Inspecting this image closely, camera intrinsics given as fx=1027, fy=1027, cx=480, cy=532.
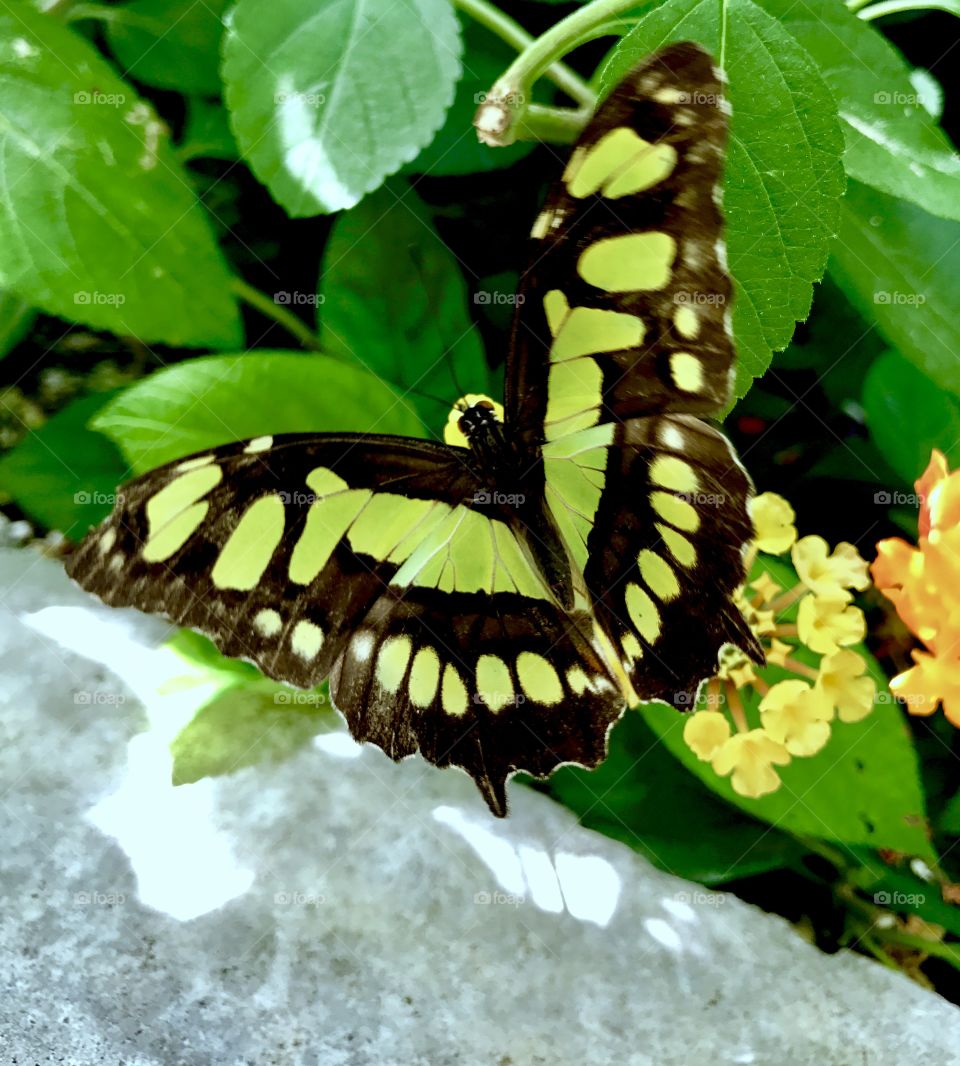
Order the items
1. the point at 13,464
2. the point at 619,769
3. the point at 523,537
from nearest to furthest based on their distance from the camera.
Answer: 1. the point at 523,537
2. the point at 619,769
3. the point at 13,464

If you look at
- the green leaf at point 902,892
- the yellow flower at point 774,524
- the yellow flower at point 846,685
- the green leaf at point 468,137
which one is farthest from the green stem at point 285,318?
the green leaf at point 902,892

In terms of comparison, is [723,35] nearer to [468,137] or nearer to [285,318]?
[468,137]


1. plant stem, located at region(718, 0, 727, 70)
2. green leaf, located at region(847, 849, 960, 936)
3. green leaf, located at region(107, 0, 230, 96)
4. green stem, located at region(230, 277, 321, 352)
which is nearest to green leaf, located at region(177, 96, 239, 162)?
green leaf, located at region(107, 0, 230, 96)

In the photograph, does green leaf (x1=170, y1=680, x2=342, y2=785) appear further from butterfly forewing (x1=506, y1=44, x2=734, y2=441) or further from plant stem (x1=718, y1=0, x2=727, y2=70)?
plant stem (x1=718, y1=0, x2=727, y2=70)

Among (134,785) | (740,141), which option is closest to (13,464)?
(134,785)

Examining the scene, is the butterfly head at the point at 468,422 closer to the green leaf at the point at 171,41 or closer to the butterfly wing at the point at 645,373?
the butterfly wing at the point at 645,373

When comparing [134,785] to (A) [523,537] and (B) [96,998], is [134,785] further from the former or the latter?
(A) [523,537]
